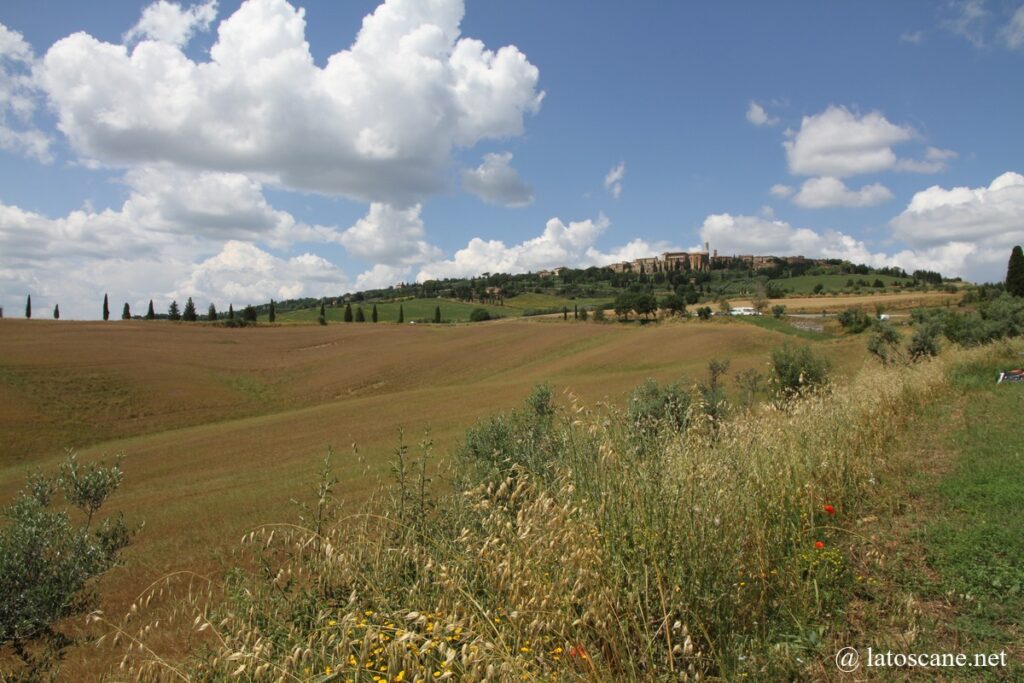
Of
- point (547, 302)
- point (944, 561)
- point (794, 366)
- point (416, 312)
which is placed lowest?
point (794, 366)

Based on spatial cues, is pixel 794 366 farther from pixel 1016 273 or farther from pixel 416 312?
pixel 416 312

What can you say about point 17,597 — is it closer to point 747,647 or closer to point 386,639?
point 386,639

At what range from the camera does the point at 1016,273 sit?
2539 inches

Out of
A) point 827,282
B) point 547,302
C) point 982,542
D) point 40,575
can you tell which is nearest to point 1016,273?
point 827,282

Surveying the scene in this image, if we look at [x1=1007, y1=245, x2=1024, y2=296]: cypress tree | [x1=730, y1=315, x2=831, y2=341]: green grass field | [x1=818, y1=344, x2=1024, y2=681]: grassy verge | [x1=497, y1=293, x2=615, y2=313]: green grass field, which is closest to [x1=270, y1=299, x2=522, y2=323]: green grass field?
[x1=497, y1=293, x2=615, y2=313]: green grass field

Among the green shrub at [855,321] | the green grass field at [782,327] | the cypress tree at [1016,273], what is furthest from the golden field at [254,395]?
the cypress tree at [1016,273]

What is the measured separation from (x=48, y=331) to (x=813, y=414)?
248 feet

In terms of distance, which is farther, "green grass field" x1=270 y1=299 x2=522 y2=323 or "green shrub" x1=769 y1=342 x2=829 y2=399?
"green grass field" x1=270 y1=299 x2=522 y2=323

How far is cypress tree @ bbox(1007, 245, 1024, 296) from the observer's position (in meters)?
63.4

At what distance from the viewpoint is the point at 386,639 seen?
3947mm

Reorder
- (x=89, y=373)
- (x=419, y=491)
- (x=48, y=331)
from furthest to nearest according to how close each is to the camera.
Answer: (x=48, y=331), (x=89, y=373), (x=419, y=491)

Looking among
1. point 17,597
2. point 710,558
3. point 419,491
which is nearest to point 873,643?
point 710,558

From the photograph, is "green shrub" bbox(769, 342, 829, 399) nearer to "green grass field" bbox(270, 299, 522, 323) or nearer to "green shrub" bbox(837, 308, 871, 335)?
"green shrub" bbox(837, 308, 871, 335)

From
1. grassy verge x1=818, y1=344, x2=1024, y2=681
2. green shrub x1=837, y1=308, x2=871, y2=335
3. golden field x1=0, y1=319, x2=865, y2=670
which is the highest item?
green shrub x1=837, y1=308, x2=871, y2=335
